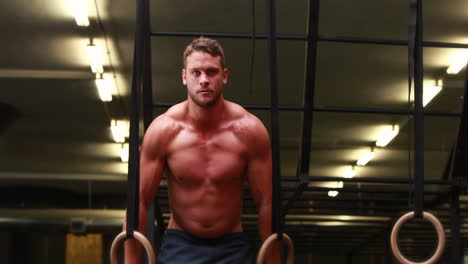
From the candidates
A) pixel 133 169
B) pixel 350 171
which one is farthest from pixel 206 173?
pixel 350 171

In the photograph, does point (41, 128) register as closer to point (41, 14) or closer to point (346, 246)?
point (41, 14)

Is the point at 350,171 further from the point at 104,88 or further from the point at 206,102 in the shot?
the point at 206,102

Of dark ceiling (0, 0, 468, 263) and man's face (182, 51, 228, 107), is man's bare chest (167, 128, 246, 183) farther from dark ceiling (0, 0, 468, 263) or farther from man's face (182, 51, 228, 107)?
dark ceiling (0, 0, 468, 263)

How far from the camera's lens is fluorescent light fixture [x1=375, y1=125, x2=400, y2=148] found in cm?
960

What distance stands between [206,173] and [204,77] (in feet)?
1.09

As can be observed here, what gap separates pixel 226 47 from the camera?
7480mm

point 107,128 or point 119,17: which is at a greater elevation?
point 119,17

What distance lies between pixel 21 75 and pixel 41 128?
1443 mm

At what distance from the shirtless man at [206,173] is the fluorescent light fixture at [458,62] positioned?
16.4ft

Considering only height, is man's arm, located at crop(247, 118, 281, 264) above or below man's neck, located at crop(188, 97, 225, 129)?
below

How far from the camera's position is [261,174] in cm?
307

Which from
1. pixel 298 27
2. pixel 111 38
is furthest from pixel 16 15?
pixel 298 27

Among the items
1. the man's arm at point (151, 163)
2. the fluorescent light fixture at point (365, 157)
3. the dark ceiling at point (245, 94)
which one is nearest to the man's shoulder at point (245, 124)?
the man's arm at point (151, 163)

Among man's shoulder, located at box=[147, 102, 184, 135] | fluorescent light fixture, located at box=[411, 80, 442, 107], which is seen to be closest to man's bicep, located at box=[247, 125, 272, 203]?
man's shoulder, located at box=[147, 102, 184, 135]
